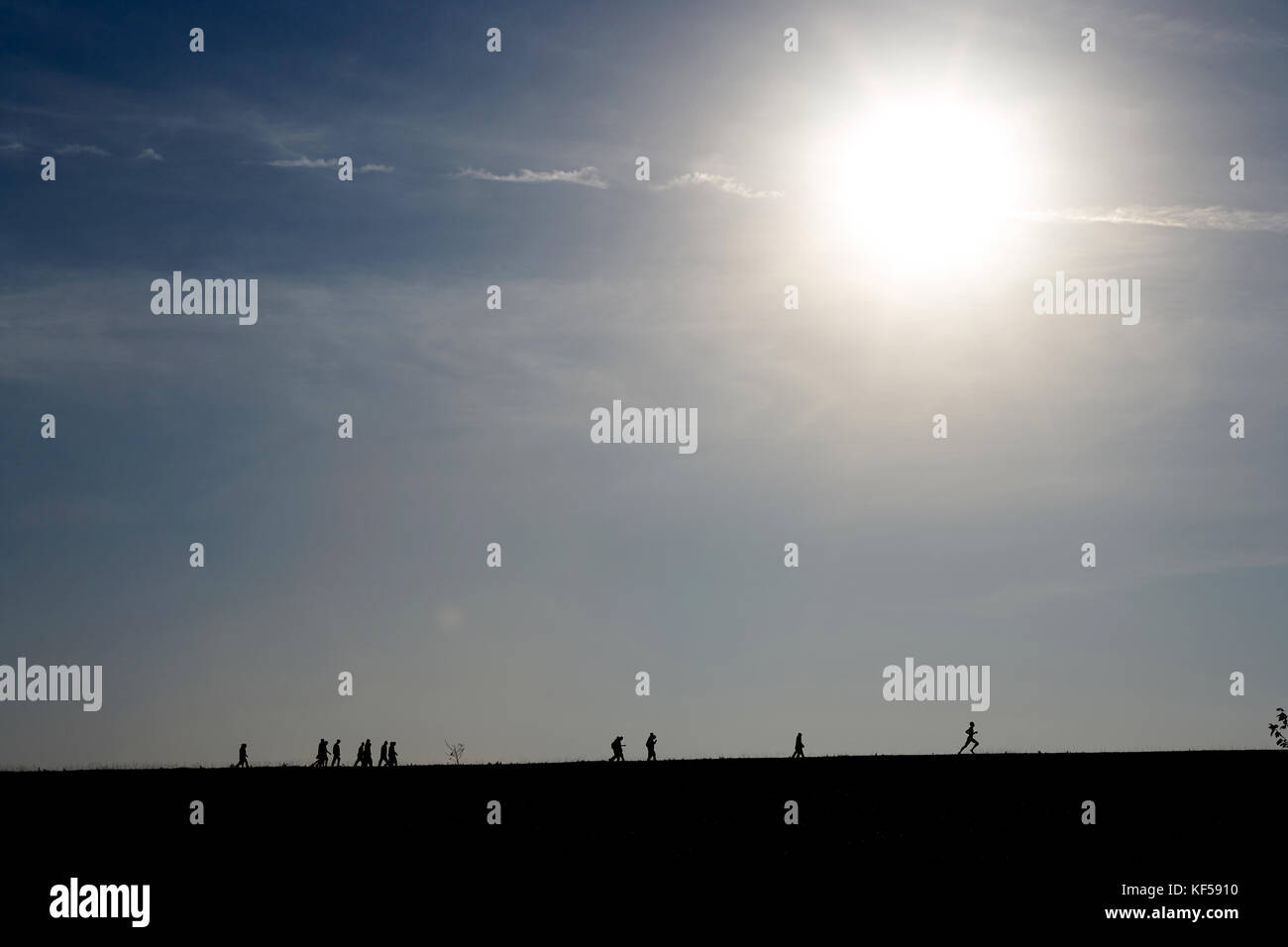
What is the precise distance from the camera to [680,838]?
44750mm

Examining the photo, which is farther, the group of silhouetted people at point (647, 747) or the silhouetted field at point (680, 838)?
the group of silhouetted people at point (647, 747)

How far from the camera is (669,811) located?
163 feet

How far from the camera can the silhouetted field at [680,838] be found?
123ft

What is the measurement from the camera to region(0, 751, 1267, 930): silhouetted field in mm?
37500

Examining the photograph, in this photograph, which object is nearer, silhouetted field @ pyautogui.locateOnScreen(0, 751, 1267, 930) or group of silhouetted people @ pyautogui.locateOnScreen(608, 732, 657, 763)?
silhouetted field @ pyautogui.locateOnScreen(0, 751, 1267, 930)

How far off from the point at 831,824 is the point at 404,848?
43.1 feet
